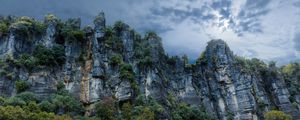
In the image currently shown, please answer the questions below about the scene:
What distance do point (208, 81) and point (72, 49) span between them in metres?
30.0

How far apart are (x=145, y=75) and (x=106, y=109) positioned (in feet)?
43.5

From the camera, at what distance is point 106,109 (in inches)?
1916

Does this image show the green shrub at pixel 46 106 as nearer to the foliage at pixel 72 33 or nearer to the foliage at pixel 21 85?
the foliage at pixel 21 85

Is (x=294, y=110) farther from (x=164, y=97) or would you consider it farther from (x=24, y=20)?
(x=24, y=20)

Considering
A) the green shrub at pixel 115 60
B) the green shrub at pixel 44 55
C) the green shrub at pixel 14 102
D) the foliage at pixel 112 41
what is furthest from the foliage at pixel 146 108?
the green shrub at pixel 44 55

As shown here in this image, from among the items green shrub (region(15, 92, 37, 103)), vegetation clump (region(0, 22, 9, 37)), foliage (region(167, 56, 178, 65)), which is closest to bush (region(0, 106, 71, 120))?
green shrub (region(15, 92, 37, 103))

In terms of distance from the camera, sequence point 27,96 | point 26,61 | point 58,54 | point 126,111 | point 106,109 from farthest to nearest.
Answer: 1. point 58,54
2. point 26,61
3. point 126,111
4. point 106,109
5. point 27,96

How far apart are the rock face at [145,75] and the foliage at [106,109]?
3.69 meters

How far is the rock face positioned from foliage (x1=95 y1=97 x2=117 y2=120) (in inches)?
145

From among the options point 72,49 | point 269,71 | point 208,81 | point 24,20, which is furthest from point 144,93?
point 269,71

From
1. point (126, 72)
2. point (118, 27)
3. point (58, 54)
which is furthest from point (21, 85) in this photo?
point (118, 27)

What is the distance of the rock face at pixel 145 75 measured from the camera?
5412 cm

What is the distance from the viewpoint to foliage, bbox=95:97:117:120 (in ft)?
159

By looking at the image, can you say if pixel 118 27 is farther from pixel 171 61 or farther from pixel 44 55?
pixel 44 55
